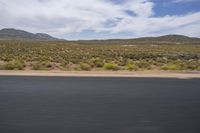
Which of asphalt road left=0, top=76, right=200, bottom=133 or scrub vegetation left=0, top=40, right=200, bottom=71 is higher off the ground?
asphalt road left=0, top=76, right=200, bottom=133

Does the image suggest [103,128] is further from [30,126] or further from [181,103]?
[181,103]

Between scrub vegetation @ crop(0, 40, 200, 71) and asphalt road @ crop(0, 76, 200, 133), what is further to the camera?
scrub vegetation @ crop(0, 40, 200, 71)

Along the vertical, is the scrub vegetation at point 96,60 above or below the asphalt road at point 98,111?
below

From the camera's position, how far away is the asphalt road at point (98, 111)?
9398 mm

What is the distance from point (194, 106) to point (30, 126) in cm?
629

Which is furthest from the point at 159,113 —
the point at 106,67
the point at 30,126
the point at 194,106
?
the point at 106,67

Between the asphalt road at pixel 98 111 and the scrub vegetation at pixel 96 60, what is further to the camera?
the scrub vegetation at pixel 96 60

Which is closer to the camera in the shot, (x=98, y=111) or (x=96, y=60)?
(x=98, y=111)

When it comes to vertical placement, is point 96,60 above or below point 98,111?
below

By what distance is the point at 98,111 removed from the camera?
11750 millimetres

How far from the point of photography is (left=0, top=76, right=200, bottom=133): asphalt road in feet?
30.8

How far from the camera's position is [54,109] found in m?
12.0

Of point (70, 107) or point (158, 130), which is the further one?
point (70, 107)

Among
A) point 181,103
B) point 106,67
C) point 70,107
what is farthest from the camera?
point 106,67
